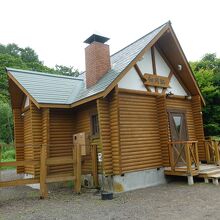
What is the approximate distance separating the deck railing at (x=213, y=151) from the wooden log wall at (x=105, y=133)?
529 cm

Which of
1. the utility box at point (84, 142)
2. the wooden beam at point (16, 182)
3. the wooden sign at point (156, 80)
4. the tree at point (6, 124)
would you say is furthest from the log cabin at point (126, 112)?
the tree at point (6, 124)

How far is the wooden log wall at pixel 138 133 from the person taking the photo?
10289mm

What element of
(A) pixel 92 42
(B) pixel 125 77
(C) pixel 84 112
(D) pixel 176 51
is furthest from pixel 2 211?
(D) pixel 176 51

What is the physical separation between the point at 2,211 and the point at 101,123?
4197 millimetres

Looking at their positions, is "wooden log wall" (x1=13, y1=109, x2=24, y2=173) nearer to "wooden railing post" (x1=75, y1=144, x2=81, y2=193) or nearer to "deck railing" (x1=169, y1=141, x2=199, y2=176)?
"wooden railing post" (x1=75, y1=144, x2=81, y2=193)

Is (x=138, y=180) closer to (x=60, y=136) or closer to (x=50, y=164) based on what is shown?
(x=50, y=164)

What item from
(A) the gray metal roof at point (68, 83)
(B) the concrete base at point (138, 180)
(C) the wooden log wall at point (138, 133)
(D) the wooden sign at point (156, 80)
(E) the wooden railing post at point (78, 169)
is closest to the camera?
(E) the wooden railing post at point (78, 169)

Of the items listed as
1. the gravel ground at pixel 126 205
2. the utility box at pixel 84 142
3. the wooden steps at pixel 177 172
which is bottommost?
the gravel ground at pixel 126 205

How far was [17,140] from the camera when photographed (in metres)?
14.2

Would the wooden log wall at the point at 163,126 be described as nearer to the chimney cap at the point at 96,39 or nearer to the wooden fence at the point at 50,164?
the wooden fence at the point at 50,164

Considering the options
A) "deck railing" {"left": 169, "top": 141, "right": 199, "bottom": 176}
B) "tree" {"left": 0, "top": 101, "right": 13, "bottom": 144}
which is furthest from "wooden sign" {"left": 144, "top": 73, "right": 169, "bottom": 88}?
"tree" {"left": 0, "top": 101, "right": 13, "bottom": 144}

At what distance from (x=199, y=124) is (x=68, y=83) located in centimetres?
660

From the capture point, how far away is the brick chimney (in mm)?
11820

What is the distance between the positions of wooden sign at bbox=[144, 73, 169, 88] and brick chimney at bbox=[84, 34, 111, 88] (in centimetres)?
177
